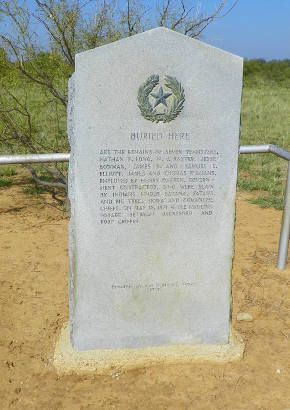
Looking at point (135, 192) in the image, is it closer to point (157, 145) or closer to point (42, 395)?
point (157, 145)

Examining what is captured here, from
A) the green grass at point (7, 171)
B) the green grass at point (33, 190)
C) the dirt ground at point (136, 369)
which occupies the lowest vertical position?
the dirt ground at point (136, 369)

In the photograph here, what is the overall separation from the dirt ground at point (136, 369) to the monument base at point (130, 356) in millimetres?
43

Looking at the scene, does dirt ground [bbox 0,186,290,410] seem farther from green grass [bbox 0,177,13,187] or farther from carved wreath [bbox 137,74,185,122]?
green grass [bbox 0,177,13,187]

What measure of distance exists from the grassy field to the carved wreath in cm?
299

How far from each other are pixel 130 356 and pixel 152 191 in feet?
3.31

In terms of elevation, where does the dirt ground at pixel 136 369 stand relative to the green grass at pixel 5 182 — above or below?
below

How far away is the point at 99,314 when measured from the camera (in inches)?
105

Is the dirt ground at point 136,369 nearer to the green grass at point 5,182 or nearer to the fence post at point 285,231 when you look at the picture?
the fence post at point 285,231

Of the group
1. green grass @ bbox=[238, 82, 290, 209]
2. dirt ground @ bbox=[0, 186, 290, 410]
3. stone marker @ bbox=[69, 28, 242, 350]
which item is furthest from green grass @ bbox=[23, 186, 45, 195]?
stone marker @ bbox=[69, 28, 242, 350]

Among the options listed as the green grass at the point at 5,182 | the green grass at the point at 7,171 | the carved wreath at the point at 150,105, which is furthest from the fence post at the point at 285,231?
→ the green grass at the point at 7,171

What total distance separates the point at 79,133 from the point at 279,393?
71.2 inches

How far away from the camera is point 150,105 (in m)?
2.38

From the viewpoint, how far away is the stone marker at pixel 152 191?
2.34 metres

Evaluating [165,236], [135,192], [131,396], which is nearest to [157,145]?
[135,192]
